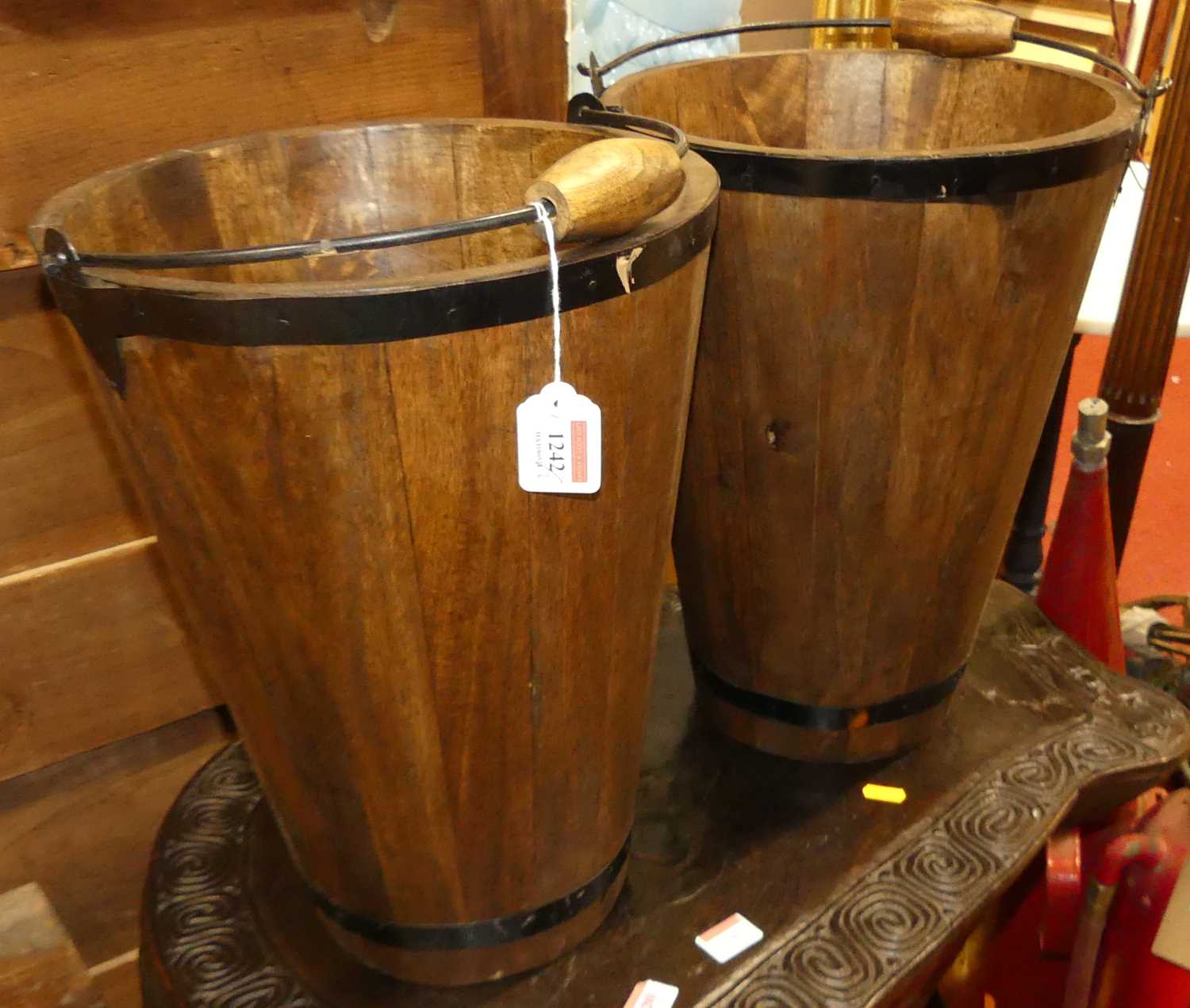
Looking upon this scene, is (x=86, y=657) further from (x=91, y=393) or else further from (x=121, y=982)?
(x=121, y=982)

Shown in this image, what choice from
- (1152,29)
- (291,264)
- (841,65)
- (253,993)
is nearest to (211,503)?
(291,264)

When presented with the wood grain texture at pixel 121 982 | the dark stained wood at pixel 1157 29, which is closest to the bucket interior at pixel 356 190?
the wood grain texture at pixel 121 982

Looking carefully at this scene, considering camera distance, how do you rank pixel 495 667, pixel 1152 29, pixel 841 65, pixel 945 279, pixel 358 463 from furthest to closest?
pixel 1152 29, pixel 841 65, pixel 945 279, pixel 495 667, pixel 358 463

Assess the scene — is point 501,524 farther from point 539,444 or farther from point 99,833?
point 99,833

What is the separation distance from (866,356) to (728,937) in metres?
0.53

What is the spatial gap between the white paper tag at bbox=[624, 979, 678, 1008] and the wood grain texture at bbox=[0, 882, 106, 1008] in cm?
45

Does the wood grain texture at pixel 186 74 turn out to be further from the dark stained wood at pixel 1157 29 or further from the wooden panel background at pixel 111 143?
the dark stained wood at pixel 1157 29

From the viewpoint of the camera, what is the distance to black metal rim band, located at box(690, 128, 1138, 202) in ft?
2.72

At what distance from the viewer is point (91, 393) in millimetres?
1073

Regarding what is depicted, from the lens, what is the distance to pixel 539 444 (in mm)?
681

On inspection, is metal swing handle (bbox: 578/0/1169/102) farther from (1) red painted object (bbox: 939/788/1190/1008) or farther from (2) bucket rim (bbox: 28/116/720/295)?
(1) red painted object (bbox: 939/788/1190/1008)

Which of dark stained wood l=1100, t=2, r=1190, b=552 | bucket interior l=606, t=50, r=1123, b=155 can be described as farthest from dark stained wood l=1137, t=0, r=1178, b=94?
bucket interior l=606, t=50, r=1123, b=155

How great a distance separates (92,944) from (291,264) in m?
0.90

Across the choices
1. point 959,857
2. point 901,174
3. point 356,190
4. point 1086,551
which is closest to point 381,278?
point 356,190
